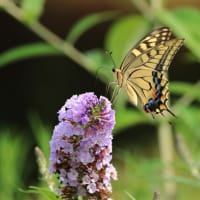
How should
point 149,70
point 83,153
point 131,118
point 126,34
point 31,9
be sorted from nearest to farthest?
point 83,153 → point 149,70 → point 31,9 → point 131,118 → point 126,34

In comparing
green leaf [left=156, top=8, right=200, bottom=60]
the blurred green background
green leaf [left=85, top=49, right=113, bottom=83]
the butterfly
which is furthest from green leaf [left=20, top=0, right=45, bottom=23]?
the butterfly

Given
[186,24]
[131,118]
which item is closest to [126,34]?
[186,24]

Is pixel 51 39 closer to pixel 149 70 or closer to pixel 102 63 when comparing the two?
pixel 102 63

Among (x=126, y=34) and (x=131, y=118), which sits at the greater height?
(x=126, y=34)

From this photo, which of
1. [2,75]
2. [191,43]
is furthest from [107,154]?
[2,75]

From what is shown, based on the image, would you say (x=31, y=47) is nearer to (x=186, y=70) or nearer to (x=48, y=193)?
(x=48, y=193)

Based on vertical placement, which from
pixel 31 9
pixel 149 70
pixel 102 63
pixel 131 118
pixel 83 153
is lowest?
pixel 83 153
